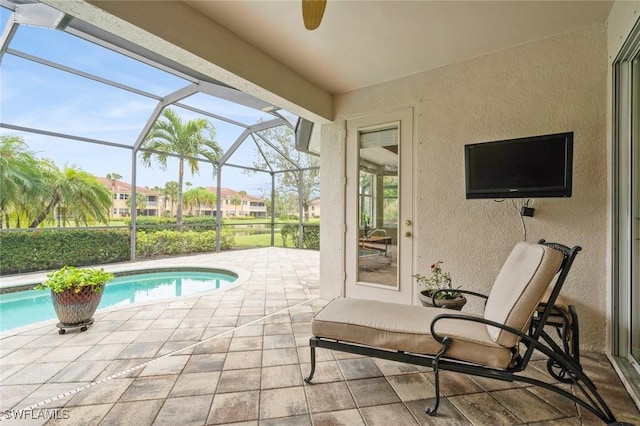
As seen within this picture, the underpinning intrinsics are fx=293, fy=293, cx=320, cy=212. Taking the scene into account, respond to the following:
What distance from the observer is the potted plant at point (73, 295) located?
2758 millimetres

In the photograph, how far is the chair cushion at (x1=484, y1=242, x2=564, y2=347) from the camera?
159cm

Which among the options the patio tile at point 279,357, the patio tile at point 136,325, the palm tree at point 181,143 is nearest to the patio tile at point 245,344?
the patio tile at point 279,357

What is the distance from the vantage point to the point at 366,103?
3705 mm

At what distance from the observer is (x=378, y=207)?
3.64m

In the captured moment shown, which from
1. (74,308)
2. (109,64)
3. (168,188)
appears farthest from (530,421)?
(168,188)

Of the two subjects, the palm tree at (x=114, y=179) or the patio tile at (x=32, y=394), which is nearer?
the patio tile at (x=32, y=394)

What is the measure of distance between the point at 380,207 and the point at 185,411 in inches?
108

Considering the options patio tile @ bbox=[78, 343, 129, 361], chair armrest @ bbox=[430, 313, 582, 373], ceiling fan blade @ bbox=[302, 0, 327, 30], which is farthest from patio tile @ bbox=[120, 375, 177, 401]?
ceiling fan blade @ bbox=[302, 0, 327, 30]

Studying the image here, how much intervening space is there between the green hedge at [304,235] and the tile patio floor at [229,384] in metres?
6.27

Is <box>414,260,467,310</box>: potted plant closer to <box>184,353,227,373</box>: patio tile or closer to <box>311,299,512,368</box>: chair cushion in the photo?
<box>311,299,512,368</box>: chair cushion

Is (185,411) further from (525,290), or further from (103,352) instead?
(525,290)

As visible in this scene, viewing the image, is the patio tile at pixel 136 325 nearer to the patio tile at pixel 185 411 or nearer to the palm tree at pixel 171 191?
the patio tile at pixel 185 411

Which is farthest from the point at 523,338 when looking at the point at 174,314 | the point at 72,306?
the point at 72,306

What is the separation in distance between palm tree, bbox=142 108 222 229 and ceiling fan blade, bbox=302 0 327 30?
270 inches
